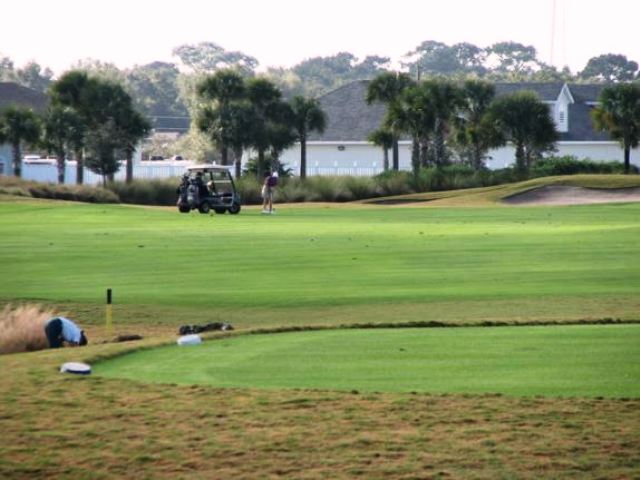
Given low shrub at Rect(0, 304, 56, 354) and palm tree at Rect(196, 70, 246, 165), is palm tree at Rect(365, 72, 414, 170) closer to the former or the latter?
palm tree at Rect(196, 70, 246, 165)

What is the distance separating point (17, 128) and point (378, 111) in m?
32.4

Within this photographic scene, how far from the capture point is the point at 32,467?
999 centimetres

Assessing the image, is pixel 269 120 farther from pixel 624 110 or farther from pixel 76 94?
pixel 624 110

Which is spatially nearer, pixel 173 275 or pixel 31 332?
pixel 31 332

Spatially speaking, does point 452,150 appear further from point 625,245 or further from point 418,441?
point 418,441

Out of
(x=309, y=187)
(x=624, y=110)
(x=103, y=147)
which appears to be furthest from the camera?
(x=624, y=110)

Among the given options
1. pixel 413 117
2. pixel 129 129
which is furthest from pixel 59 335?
pixel 413 117

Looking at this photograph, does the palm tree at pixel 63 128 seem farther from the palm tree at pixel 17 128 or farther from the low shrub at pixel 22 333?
the low shrub at pixel 22 333

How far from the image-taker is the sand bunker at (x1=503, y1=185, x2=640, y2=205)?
215 feet

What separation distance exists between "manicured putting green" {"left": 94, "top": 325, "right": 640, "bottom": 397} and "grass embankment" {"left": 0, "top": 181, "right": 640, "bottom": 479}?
0.50m

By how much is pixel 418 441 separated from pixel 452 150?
84268mm

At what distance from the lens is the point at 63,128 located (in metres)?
79.4

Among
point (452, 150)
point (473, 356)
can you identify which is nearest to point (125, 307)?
point (473, 356)

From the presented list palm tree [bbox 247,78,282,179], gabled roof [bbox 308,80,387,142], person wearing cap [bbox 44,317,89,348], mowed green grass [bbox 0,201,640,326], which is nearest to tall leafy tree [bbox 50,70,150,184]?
palm tree [bbox 247,78,282,179]
